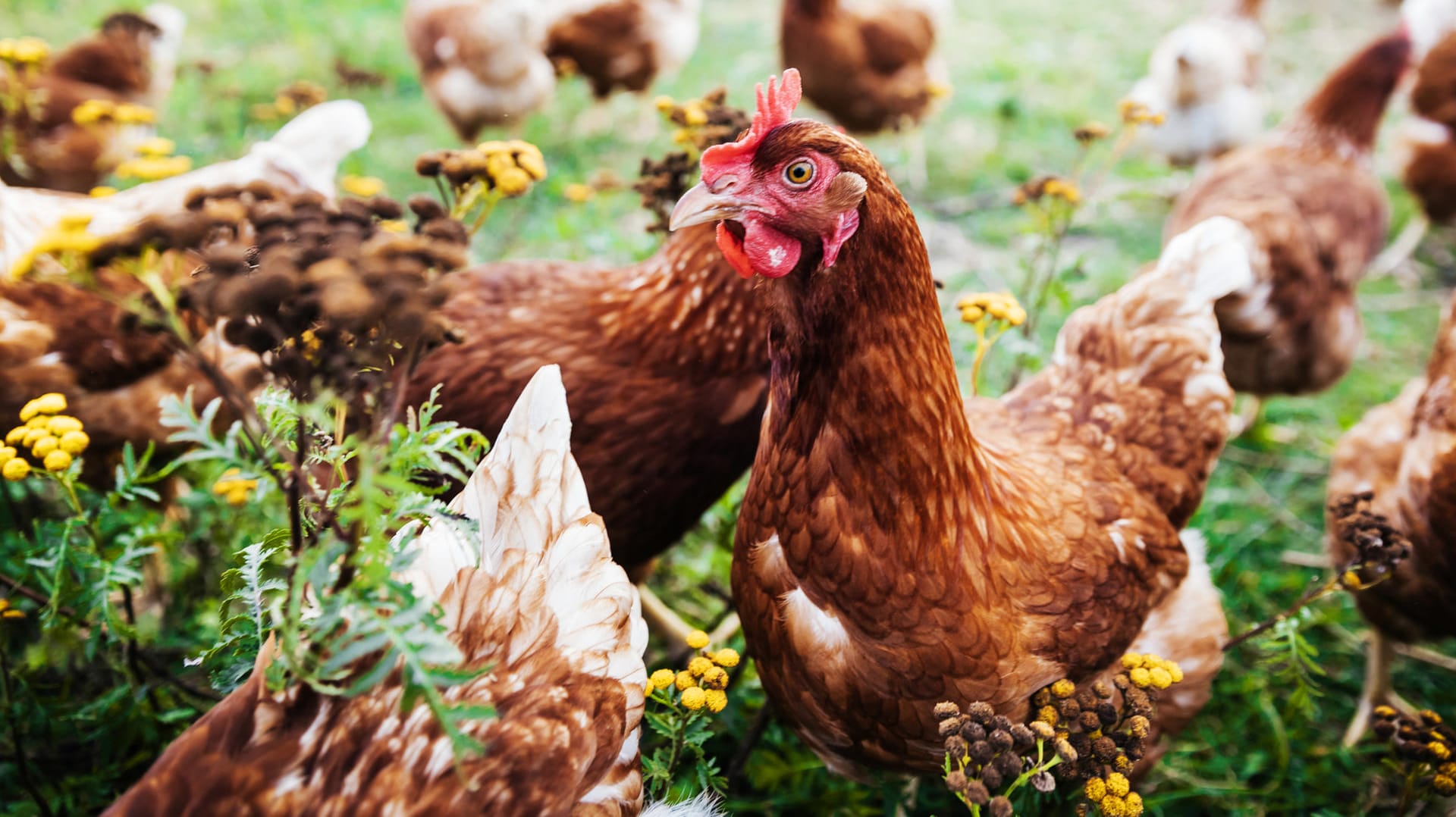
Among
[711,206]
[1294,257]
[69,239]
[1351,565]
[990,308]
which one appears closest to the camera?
[69,239]

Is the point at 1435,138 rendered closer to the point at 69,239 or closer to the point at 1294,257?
the point at 1294,257

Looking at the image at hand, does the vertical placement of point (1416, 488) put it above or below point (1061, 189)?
below

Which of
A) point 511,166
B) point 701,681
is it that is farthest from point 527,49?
point 701,681

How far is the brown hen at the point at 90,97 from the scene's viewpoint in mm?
3439

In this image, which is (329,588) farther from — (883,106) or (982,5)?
(982,5)

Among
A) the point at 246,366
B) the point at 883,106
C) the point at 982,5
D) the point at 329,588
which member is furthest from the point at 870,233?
the point at 982,5

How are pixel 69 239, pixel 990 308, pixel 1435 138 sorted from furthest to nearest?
1. pixel 1435 138
2. pixel 990 308
3. pixel 69 239

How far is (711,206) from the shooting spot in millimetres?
1331

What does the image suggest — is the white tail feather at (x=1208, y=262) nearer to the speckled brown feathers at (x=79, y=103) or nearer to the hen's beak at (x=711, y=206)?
the hen's beak at (x=711, y=206)

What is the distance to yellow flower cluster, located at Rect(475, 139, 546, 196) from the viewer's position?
1633mm

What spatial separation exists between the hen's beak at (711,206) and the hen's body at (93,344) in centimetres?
126

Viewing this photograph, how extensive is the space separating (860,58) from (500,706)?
4603mm

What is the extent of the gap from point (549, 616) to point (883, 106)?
4.43m

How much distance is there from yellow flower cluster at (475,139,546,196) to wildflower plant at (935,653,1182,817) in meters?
1.17
